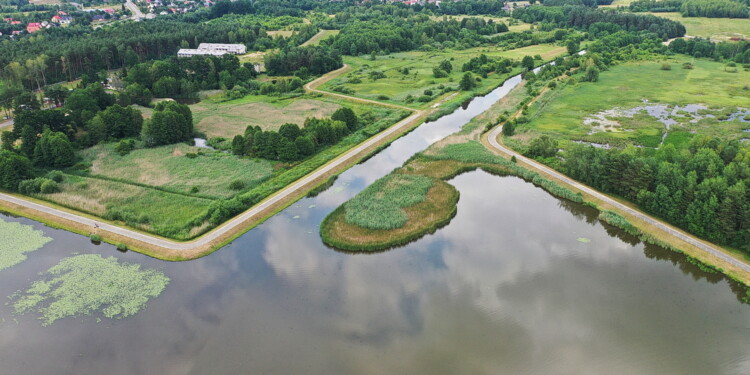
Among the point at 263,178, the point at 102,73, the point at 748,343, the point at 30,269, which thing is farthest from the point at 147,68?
the point at 748,343

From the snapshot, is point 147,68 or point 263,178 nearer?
point 263,178

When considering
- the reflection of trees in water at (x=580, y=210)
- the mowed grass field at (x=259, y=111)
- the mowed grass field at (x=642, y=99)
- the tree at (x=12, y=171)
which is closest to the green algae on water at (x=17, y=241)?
the tree at (x=12, y=171)

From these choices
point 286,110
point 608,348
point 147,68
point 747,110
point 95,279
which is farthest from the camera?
point 147,68

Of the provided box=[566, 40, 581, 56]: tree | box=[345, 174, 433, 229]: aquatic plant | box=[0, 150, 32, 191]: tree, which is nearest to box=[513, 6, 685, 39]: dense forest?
box=[566, 40, 581, 56]: tree

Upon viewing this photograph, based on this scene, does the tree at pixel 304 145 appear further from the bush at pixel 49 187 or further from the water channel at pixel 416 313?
the bush at pixel 49 187

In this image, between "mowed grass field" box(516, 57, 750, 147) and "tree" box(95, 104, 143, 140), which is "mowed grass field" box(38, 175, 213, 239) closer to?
"tree" box(95, 104, 143, 140)

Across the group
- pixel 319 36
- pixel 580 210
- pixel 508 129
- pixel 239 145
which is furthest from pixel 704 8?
pixel 239 145

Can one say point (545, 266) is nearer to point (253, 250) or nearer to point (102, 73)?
point (253, 250)
